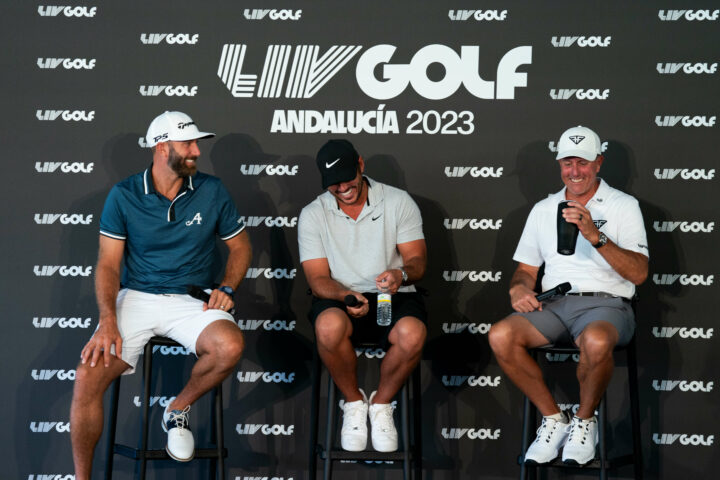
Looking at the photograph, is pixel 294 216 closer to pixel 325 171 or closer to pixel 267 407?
pixel 325 171

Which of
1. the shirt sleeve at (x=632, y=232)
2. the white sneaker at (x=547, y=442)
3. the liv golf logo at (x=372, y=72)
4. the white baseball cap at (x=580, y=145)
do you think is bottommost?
the white sneaker at (x=547, y=442)

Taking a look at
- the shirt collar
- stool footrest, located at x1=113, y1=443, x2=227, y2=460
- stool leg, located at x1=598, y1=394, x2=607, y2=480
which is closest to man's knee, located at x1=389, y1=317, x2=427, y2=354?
stool leg, located at x1=598, y1=394, x2=607, y2=480

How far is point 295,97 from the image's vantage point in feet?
14.1

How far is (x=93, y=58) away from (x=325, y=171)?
1.50 m

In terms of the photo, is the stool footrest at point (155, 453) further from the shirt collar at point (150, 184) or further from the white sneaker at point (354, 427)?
Answer: the shirt collar at point (150, 184)

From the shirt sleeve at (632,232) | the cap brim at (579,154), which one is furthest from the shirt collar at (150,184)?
the shirt sleeve at (632,232)

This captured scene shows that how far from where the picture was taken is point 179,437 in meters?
3.44

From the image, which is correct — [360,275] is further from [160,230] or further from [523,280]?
[160,230]

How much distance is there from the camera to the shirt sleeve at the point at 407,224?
384 centimetres

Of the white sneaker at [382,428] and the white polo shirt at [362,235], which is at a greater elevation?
the white polo shirt at [362,235]

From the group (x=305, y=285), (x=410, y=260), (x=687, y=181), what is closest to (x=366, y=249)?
(x=410, y=260)

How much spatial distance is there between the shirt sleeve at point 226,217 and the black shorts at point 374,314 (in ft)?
1.64

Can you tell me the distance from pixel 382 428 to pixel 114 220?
1437mm

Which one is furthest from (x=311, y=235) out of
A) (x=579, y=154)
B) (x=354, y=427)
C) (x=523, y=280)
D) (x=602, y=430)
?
(x=602, y=430)
